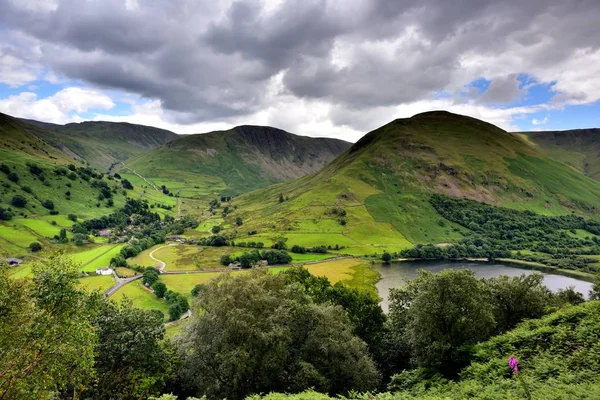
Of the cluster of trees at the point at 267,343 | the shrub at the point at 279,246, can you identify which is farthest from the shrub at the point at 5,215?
the cluster of trees at the point at 267,343

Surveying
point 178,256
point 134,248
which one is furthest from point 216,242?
point 134,248

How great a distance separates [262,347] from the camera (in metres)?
31.1

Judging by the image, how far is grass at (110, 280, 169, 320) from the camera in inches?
3757

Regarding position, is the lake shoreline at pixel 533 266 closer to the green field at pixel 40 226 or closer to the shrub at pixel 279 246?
the shrub at pixel 279 246

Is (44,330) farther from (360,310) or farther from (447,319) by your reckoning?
(360,310)

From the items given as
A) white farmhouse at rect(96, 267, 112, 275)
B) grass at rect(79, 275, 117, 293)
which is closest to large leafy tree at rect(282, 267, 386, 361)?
grass at rect(79, 275, 117, 293)

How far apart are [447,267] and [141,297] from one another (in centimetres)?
12727

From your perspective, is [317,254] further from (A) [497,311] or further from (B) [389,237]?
(A) [497,311]

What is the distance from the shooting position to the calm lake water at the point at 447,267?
118 m

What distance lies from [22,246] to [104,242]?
35.1 metres

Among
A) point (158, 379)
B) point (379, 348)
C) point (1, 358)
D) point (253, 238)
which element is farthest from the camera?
point (253, 238)

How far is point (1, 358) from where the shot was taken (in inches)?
647

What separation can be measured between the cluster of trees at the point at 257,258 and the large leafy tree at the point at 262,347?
10705 cm

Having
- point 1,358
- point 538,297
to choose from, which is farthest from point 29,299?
Answer: point 538,297
